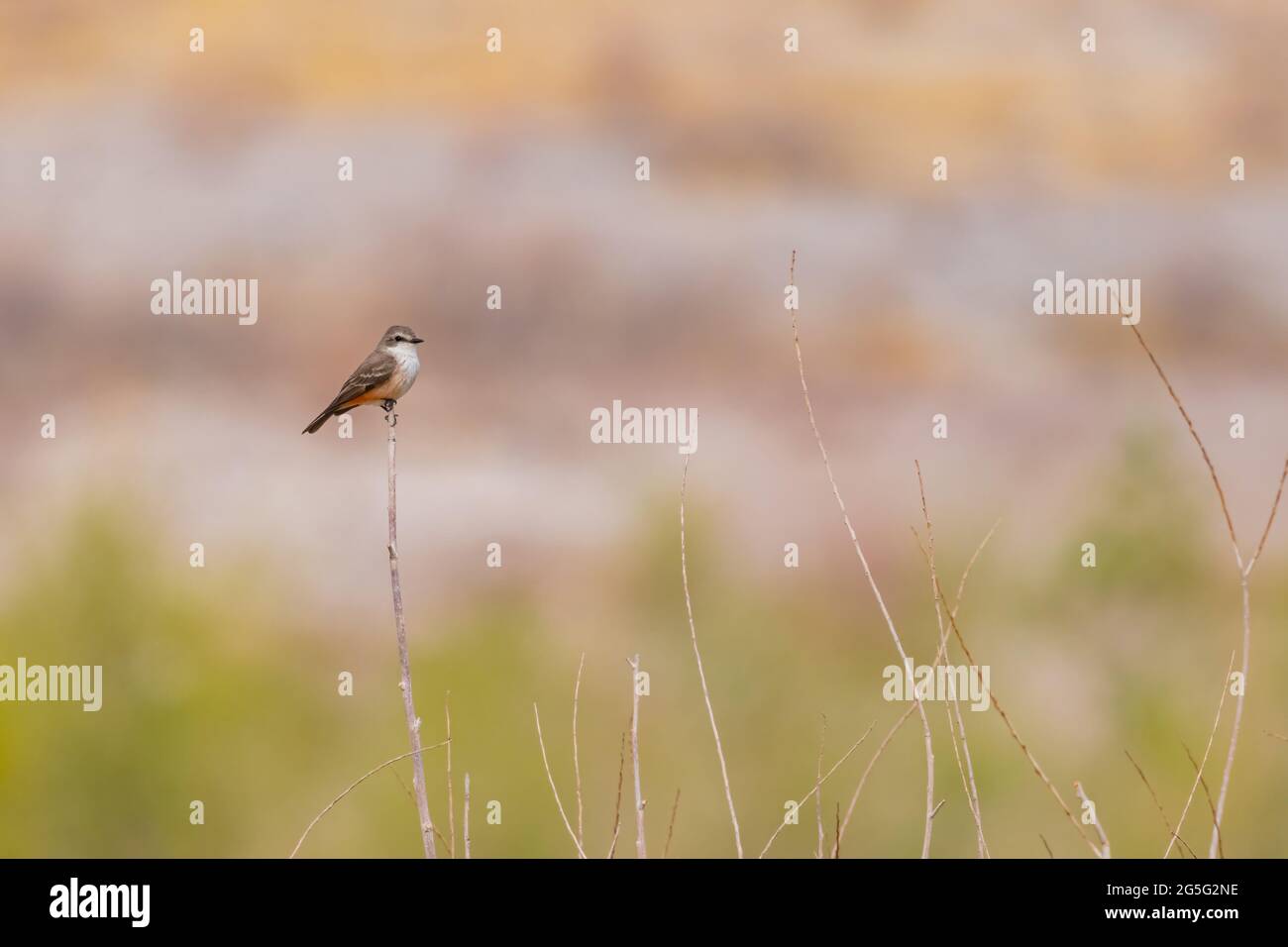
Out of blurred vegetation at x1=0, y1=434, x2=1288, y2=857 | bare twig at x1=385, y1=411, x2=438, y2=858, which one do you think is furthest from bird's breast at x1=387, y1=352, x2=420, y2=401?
blurred vegetation at x1=0, y1=434, x2=1288, y2=857

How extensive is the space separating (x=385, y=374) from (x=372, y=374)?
0.10 meters

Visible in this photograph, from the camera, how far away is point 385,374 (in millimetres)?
9453

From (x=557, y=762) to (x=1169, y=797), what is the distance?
13486 millimetres

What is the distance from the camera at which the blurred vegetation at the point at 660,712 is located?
31.7m

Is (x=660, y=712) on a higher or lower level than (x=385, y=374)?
lower

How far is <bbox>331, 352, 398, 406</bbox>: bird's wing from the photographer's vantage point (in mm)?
9453

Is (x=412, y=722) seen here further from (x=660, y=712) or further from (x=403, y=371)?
(x=660, y=712)

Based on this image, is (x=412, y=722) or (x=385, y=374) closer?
(x=412, y=722)

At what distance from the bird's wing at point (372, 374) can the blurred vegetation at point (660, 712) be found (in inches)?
863
